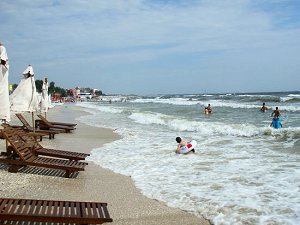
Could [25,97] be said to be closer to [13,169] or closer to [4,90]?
[13,169]

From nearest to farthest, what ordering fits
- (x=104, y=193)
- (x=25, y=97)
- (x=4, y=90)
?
(x=104, y=193) → (x=4, y=90) → (x=25, y=97)

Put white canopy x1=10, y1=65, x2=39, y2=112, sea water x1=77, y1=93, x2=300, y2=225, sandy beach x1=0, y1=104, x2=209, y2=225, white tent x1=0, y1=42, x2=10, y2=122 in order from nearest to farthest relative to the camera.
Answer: sandy beach x1=0, y1=104, x2=209, y2=225 < sea water x1=77, y1=93, x2=300, y2=225 < white tent x1=0, y1=42, x2=10, y2=122 < white canopy x1=10, y1=65, x2=39, y2=112

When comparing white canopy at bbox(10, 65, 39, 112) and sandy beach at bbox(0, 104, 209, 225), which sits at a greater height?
white canopy at bbox(10, 65, 39, 112)

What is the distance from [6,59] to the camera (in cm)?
726

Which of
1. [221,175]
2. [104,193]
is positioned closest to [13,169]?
[104,193]

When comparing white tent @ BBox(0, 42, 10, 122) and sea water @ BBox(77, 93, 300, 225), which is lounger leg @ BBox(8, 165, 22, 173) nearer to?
white tent @ BBox(0, 42, 10, 122)

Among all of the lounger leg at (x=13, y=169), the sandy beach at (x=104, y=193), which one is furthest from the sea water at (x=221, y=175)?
the lounger leg at (x=13, y=169)

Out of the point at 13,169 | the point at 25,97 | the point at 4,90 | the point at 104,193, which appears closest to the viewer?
the point at 104,193

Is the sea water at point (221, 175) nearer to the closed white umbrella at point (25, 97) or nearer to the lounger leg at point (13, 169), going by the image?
the lounger leg at point (13, 169)

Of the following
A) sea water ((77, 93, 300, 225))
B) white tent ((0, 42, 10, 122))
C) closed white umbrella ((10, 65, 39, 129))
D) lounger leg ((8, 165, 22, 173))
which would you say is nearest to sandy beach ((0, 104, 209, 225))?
lounger leg ((8, 165, 22, 173))

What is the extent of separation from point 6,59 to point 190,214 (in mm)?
4496

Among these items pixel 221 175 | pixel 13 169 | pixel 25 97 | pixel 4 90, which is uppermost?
pixel 4 90

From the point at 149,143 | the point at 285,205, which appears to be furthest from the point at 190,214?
the point at 149,143

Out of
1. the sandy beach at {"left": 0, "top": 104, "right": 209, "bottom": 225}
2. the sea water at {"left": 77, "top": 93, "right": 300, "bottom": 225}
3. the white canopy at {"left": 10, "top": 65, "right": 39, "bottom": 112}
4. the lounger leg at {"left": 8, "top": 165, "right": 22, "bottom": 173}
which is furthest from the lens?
the white canopy at {"left": 10, "top": 65, "right": 39, "bottom": 112}
